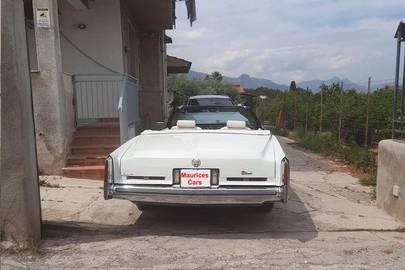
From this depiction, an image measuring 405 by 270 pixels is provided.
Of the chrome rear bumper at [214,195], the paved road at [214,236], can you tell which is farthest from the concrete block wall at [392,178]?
the chrome rear bumper at [214,195]

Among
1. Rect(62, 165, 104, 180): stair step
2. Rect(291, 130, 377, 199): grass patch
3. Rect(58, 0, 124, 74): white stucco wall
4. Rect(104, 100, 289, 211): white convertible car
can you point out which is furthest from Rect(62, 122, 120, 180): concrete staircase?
Rect(291, 130, 377, 199): grass patch

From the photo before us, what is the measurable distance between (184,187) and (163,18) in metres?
10.2

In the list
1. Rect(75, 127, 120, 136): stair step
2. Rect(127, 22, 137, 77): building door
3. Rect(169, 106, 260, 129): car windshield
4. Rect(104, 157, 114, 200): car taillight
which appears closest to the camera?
Rect(104, 157, 114, 200): car taillight

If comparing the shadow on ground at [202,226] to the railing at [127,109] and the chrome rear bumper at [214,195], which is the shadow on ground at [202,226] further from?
the railing at [127,109]

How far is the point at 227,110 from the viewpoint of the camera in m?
7.91

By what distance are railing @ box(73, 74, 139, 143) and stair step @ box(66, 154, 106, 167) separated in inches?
27.6

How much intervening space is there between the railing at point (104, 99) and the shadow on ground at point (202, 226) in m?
3.57

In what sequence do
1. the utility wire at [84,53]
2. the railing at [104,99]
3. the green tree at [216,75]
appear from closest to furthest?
the railing at [104,99]
the utility wire at [84,53]
the green tree at [216,75]

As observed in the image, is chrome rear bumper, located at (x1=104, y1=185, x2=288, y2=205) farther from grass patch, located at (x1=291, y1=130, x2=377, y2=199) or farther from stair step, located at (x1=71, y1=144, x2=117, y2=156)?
stair step, located at (x1=71, y1=144, x2=117, y2=156)

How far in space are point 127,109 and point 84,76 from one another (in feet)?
4.67

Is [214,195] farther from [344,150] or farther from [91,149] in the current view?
[344,150]

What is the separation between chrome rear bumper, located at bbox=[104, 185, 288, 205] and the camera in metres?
4.89

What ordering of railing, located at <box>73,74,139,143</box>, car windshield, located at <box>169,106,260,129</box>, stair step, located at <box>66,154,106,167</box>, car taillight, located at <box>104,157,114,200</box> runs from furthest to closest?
railing, located at <box>73,74,139,143</box>
stair step, located at <box>66,154,106,167</box>
car windshield, located at <box>169,106,260,129</box>
car taillight, located at <box>104,157,114,200</box>

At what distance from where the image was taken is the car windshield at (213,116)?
25.2 ft
